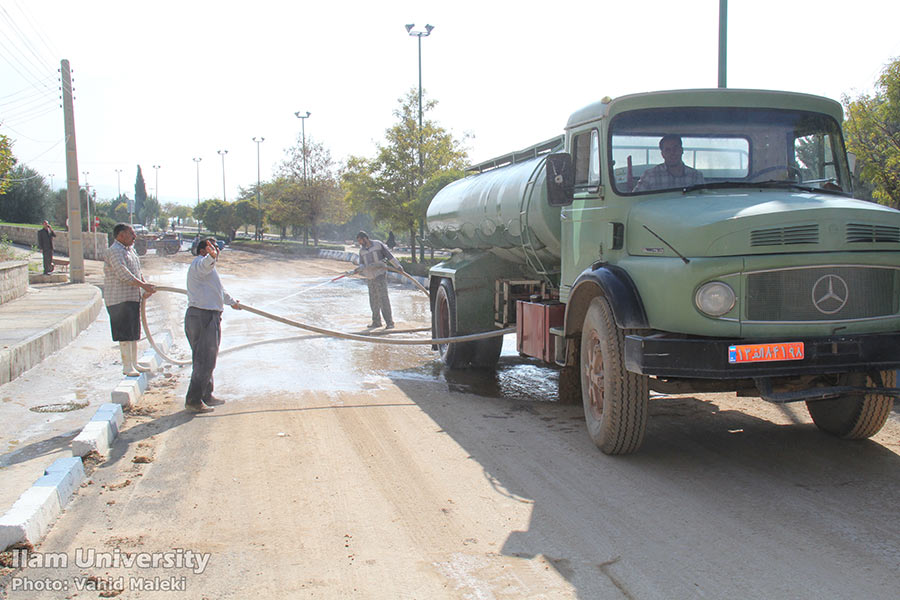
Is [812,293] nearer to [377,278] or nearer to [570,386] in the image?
[570,386]

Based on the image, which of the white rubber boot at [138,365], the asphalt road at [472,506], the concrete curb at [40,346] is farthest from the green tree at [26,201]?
the asphalt road at [472,506]

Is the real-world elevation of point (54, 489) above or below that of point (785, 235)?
below

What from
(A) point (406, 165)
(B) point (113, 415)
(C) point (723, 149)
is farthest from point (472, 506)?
(A) point (406, 165)

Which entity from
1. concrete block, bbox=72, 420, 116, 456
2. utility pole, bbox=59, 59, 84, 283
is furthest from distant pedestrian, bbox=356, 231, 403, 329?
utility pole, bbox=59, 59, 84, 283

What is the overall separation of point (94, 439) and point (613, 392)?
13.2 ft

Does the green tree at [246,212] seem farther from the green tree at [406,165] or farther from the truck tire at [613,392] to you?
the truck tire at [613,392]

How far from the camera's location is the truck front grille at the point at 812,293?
16.5 ft

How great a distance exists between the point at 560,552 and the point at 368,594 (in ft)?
3.59

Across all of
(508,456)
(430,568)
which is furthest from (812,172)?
(430,568)

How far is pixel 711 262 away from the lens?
5031 millimetres

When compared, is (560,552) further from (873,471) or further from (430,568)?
(873,471)

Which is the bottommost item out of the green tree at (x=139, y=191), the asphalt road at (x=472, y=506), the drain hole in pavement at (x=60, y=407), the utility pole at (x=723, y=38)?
the drain hole in pavement at (x=60, y=407)

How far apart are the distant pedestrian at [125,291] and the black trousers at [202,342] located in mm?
1503

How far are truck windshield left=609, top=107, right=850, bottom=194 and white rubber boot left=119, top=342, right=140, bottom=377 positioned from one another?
20.6 feet
